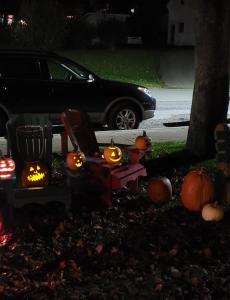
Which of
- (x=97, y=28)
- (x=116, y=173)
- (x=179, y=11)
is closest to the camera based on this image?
(x=116, y=173)

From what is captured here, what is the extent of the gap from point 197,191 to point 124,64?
26.0 meters

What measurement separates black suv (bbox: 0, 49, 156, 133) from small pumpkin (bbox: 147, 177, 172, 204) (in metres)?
5.44

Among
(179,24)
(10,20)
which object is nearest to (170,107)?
(10,20)

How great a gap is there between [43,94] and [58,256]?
6809mm

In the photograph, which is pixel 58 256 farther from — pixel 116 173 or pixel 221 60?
pixel 221 60

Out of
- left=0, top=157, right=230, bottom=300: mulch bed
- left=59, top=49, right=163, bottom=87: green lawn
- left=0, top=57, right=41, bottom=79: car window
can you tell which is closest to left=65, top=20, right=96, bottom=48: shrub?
left=59, top=49, right=163, bottom=87: green lawn

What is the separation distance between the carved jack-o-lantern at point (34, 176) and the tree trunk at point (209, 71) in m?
3.41

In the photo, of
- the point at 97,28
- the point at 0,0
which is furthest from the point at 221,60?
the point at 0,0

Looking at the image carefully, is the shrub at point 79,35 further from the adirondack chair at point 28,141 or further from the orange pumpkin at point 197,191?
the orange pumpkin at point 197,191

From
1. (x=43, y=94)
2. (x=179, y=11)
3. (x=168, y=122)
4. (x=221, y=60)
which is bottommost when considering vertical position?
(x=168, y=122)

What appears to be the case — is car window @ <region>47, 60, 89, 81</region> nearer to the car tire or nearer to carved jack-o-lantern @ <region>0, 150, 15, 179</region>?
the car tire

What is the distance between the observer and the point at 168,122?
14.6 metres

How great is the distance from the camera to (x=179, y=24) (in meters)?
51.0

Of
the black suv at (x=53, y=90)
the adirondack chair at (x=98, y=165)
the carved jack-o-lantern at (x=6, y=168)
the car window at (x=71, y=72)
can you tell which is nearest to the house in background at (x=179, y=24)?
the black suv at (x=53, y=90)
